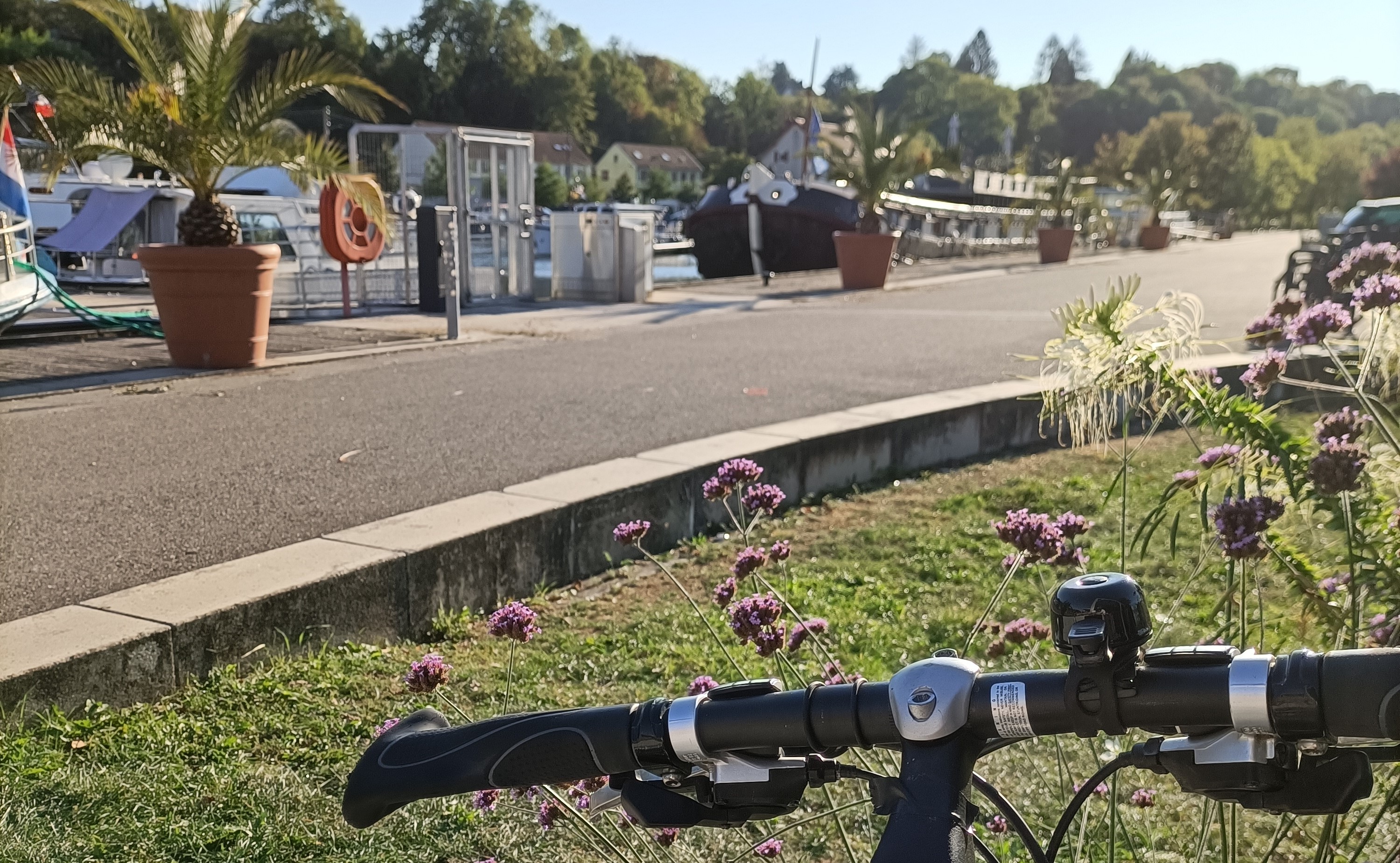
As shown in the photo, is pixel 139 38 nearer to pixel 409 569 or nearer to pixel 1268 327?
pixel 409 569

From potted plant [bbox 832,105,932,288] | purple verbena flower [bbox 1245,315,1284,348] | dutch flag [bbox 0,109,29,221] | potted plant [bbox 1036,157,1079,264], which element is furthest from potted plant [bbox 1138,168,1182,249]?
purple verbena flower [bbox 1245,315,1284,348]

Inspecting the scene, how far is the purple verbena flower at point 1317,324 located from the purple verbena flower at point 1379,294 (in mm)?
41

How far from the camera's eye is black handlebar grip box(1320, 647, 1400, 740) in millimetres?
842

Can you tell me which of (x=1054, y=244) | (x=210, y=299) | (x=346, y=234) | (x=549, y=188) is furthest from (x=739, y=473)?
(x=549, y=188)

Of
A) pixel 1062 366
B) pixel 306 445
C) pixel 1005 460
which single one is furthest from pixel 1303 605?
pixel 306 445

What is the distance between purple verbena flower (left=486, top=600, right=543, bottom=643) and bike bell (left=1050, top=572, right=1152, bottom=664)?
1.49 m

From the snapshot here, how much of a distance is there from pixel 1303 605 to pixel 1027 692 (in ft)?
6.33

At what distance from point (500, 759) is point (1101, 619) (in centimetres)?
53

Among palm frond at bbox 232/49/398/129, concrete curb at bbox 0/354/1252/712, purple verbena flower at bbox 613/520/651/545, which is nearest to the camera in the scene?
purple verbena flower at bbox 613/520/651/545

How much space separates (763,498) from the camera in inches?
109

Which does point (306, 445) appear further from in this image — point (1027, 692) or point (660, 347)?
point (1027, 692)

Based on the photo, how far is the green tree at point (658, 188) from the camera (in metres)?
119

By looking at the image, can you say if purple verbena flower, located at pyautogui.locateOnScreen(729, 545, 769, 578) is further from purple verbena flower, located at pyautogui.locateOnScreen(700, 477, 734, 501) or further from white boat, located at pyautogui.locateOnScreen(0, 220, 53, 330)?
white boat, located at pyautogui.locateOnScreen(0, 220, 53, 330)

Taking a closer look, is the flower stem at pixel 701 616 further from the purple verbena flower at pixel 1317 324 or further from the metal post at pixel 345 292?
the metal post at pixel 345 292
